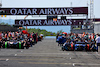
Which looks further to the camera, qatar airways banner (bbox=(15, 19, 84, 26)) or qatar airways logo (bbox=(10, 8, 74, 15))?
qatar airways banner (bbox=(15, 19, 84, 26))

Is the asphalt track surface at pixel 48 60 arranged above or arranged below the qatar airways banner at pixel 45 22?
below

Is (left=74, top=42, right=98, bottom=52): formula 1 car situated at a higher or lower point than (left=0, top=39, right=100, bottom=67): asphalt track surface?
higher

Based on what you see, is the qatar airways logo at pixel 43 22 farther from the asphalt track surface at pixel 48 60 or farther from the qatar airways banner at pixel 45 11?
the asphalt track surface at pixel 48 60

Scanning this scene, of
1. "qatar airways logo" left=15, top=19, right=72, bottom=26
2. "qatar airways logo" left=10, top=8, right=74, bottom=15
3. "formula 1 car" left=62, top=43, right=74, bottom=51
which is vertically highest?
"qatar airways logo" left=10, top=8, right=74, bottom=15

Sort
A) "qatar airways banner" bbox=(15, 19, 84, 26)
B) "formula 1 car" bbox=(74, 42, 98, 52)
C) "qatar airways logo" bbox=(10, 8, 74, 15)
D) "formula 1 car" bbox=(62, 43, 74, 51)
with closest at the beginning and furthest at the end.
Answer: "formula 1 car" bbox=(74, 42, 98, 52)
"formula 1 car" bbox=(62, 43, 74, 51)
"qatar airways logo" bbox=(10, 8, 74, 15)
"qatar airways banner" bbox=(15, 19, 84, 26)

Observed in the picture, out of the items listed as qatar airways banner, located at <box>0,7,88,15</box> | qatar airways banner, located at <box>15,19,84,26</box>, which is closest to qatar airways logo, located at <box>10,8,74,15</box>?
qatar airways banner, located at <box>0,7,88,15</box>

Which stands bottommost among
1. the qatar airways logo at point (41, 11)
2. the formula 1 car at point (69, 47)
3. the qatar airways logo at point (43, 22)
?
the formula 1 car at point (69, 47)

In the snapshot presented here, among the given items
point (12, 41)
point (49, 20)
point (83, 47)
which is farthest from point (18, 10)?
point (83, 47)

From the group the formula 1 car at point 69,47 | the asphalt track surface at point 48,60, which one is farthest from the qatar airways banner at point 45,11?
the asphalt track surface at point 48,60

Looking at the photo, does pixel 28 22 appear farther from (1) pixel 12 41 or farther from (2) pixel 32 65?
(2) pixel 32 65

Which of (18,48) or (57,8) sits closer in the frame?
(18,48)

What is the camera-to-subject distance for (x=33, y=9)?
147ft

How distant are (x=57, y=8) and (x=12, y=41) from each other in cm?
1941

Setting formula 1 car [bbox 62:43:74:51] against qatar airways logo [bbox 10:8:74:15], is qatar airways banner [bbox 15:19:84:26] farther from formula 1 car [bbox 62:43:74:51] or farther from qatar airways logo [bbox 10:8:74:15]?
formula 1 car [bbox 62:43:74:51]
